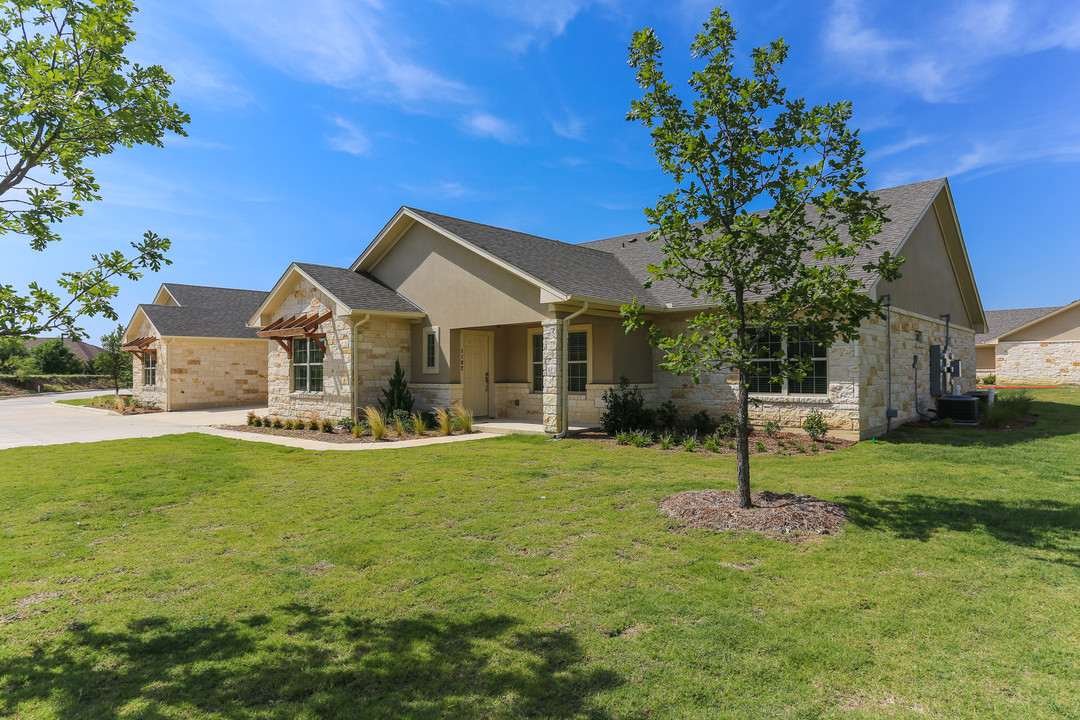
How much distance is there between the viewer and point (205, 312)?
26.0 metres

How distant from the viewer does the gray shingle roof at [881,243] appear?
1291cm

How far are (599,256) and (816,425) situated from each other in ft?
28.5

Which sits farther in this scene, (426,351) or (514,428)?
(426,351)

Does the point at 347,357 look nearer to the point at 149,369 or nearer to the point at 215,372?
the point at 215,372

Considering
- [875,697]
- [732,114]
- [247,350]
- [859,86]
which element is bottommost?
[875,697]

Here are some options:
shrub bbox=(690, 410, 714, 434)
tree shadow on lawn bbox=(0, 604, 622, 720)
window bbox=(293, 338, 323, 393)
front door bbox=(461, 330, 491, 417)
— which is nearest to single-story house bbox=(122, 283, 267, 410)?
window bbox=(293, 338, 323, 393)

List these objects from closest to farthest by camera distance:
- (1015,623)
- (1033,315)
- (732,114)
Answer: (1015,623) < (732,114) < (1033,315)

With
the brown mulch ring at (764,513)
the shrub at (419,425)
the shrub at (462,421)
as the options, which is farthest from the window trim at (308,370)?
the brown mulch ring at (764,513)

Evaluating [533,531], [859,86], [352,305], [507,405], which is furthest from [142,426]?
[859,86]

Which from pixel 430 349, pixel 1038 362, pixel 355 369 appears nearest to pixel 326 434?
pixel 355 369

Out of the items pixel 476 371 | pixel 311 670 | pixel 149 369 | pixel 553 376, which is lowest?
pixel 311 670

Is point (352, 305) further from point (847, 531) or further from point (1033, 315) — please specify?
point (1033, 315)

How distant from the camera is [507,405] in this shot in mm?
17047

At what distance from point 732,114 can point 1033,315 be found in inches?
1660
